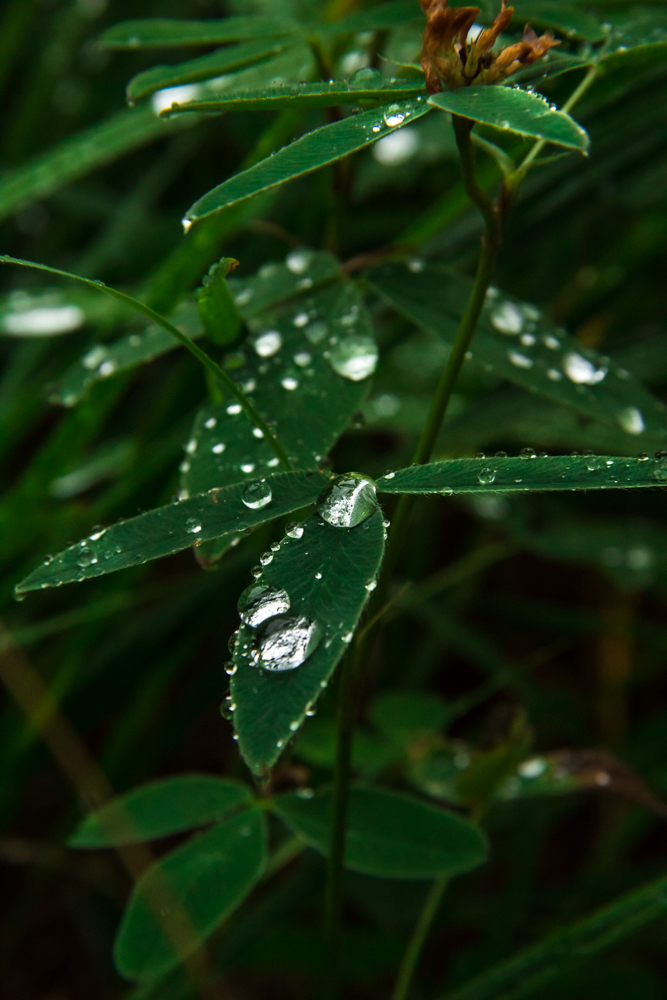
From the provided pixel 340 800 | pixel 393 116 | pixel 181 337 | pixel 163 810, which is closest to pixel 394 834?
pixel 340 800

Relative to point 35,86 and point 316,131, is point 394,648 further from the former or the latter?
point 35,86

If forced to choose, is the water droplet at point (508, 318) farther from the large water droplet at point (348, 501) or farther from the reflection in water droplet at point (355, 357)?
the large water droplet at point (348, 501)

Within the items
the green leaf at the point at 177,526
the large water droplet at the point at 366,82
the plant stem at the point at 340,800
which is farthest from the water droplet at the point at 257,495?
the large water droplet at the point at 366,82

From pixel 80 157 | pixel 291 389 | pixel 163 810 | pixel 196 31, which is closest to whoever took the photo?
pixel 291 389

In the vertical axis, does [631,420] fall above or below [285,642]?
below

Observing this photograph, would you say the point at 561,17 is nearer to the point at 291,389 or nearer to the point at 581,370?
the point at 581,370

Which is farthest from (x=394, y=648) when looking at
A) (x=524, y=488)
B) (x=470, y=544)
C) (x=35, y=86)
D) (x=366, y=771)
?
(x=35, y=86)

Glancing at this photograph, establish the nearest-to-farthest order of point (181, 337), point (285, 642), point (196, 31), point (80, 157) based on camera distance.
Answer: point (285, 642) → point (181, 337) → point (196, 31) → point (80, 157)
